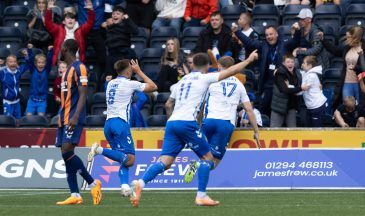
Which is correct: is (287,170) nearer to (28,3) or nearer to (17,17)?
(17,17)

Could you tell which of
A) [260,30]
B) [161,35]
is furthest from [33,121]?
[260,30]

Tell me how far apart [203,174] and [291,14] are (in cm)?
964

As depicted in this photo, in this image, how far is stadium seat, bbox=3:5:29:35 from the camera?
25562 millimetres

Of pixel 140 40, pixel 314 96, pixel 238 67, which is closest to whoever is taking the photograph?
pixel 238 67

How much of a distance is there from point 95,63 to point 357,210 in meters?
11.6

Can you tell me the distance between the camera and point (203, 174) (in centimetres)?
1478

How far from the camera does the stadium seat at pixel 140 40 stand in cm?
2433

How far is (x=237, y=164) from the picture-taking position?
63.4 ft

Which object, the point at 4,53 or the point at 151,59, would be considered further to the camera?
the point at 4,53

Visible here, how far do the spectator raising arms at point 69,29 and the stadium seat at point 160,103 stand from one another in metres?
2.12

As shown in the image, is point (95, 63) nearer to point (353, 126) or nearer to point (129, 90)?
point (353, 126)

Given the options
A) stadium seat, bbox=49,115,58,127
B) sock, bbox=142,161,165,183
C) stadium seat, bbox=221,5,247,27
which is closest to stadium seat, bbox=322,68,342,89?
stadium seat, bbox=221,5,247,27

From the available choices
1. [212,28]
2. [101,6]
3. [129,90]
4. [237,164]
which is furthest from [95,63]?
[129,90]

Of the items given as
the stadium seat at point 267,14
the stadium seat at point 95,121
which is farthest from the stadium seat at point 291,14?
the stadium seat at point 95,121
